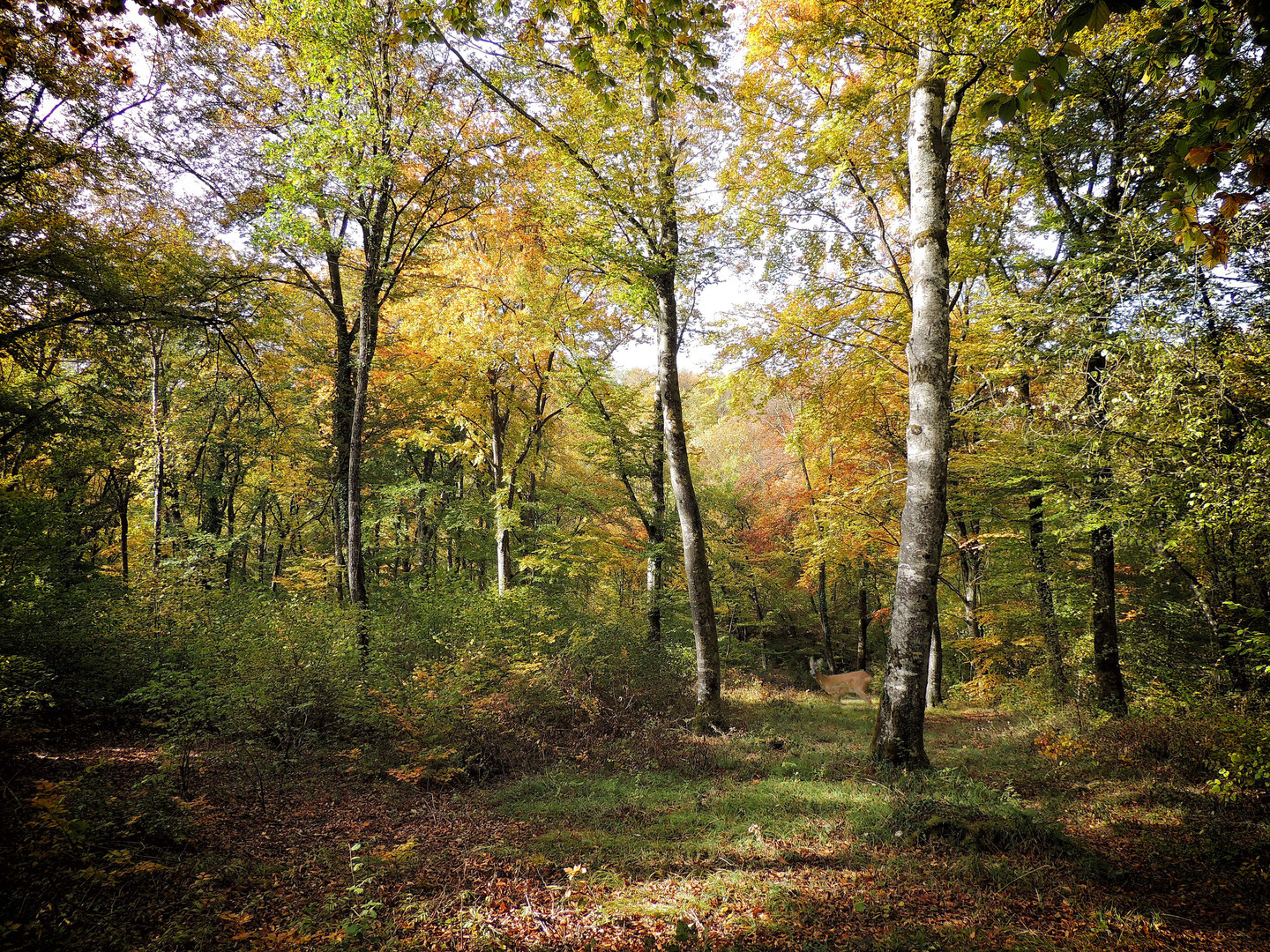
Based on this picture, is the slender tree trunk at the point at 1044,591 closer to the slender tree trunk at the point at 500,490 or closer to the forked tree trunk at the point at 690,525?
the forked tree trunk at the point at 690,525

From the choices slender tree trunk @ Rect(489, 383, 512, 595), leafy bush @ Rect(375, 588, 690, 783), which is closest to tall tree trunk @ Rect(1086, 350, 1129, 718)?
leafy bush @ Rect(375, 588, 690, 783)

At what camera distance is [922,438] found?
20.4 feet

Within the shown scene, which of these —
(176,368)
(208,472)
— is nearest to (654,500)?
(176,368)

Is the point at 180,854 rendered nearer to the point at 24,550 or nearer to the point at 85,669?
the point at 85,669

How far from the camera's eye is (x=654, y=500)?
14.0 meters

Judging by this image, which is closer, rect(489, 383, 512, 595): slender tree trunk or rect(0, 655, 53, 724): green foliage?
rect(0, 655, 53, 724): green foliage

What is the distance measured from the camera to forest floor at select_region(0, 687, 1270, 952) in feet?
10.6

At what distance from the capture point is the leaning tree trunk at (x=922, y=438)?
Answer: 5.99m

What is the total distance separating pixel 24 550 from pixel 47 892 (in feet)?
28.6

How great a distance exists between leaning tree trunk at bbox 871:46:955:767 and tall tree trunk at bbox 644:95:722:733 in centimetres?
322

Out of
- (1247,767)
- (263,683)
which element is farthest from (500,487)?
(1247,767)

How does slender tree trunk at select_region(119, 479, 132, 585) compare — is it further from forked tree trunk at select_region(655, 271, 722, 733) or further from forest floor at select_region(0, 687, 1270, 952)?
forked tree trunk at select_region(655, 271, 722, 733)

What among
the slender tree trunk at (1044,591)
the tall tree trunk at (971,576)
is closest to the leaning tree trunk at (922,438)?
the slender tree trunk at (1044,591)

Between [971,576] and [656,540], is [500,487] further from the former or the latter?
[971,576]
